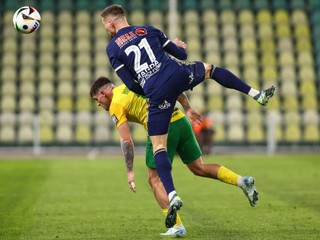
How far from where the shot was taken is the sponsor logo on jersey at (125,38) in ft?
24.7

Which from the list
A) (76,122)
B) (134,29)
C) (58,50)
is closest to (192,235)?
(134,29)

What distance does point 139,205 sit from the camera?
1088 cm

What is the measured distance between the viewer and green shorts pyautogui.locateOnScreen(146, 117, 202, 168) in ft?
26.9

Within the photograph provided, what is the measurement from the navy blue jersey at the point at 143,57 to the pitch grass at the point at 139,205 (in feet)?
5.30

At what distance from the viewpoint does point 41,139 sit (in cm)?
2462

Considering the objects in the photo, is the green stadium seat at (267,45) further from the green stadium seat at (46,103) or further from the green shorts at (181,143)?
the green shorts at (181,143)

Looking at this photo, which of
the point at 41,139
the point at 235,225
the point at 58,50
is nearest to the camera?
the point at 235,225

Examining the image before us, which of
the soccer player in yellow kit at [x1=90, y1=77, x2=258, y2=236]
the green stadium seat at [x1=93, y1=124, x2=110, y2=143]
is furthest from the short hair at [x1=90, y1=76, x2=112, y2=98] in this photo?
the green stadium seat at [x1=93, y1=124, x2=110, y2=143]

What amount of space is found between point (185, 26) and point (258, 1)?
2.83m

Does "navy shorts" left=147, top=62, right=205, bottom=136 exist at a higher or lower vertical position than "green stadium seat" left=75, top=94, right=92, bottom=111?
higher

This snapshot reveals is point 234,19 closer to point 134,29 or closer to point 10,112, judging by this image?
point 10,112

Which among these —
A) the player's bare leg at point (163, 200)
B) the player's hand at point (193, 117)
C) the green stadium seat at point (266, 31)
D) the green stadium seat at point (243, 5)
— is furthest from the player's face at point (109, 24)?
the green stadium seat at point (243, 5)

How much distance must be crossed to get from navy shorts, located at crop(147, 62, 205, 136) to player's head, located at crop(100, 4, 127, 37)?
0.79m

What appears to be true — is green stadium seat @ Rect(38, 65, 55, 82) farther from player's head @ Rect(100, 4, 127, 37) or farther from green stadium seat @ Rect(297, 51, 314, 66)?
player's head @ Rect(100, 4, 127, 37)
